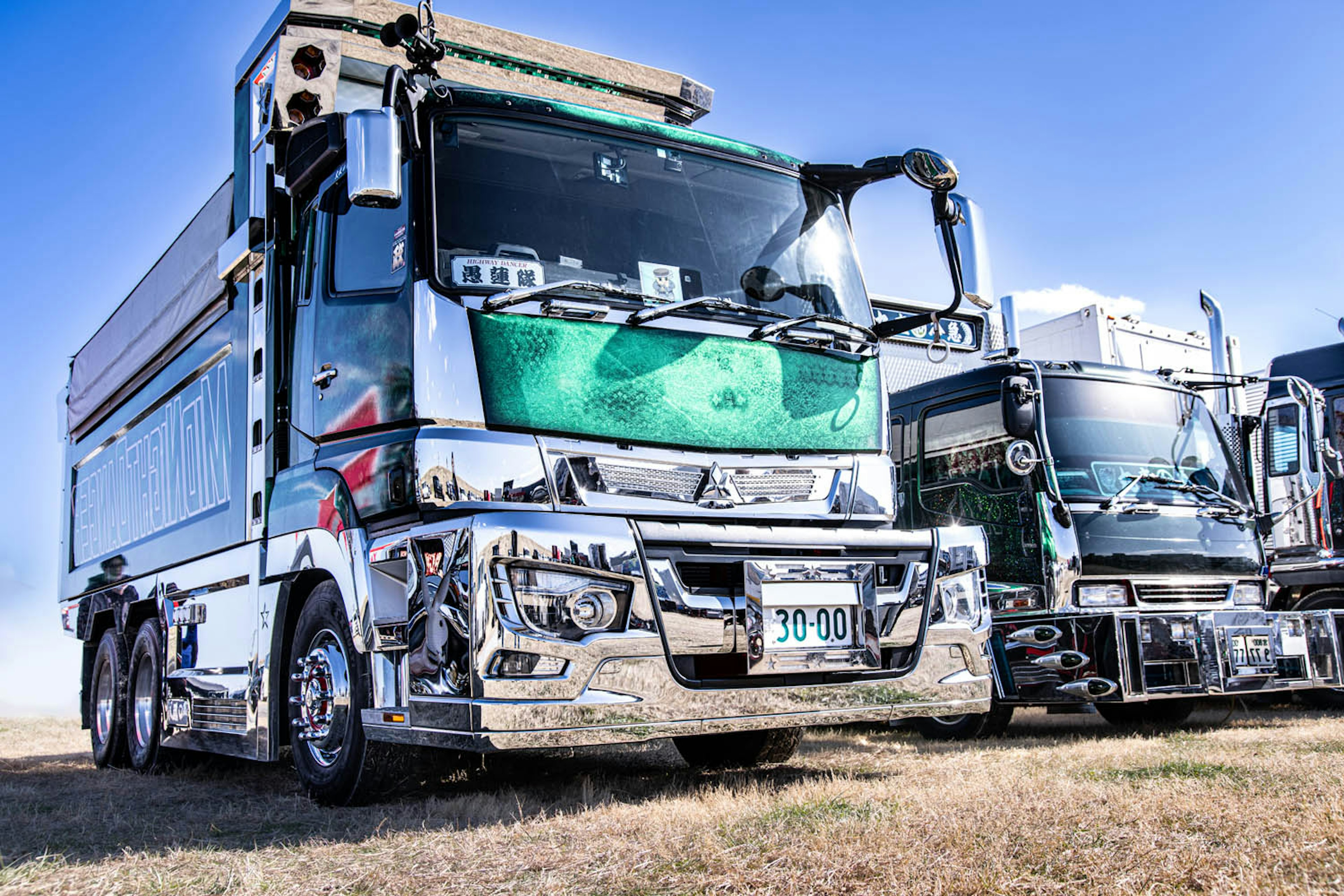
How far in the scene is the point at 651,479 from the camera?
4.05 m

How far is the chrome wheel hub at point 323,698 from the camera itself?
4309mm

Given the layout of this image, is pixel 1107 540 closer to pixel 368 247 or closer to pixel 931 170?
pixel 931 170

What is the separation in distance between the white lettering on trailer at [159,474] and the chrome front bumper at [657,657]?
2.15 m

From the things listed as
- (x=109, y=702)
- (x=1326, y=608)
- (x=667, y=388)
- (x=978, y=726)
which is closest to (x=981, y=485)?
(x=978, y=726)

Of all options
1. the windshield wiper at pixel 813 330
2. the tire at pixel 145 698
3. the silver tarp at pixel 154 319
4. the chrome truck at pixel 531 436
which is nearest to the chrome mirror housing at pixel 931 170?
the chrome truck at pixel 531 436

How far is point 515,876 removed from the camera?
2.99 metres

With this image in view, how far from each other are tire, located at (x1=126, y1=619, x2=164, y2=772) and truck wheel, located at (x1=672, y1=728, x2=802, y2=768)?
112 inches

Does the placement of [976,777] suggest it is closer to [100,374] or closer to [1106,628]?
[1106,628]

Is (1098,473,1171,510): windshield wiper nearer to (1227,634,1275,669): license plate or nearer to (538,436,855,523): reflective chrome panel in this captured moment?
(1227,634,1275,669): license plate

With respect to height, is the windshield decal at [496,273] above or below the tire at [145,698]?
above

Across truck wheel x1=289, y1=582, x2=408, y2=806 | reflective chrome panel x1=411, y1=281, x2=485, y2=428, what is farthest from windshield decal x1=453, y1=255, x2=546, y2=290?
truck wheel x1=289, y1=582, x2=408, y2=806

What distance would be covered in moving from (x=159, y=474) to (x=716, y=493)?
401cm

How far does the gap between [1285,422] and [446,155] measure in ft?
18.3

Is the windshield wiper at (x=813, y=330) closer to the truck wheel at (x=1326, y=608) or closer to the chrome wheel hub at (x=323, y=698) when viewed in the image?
the chrome wheel hub at (x=323, y=698)
